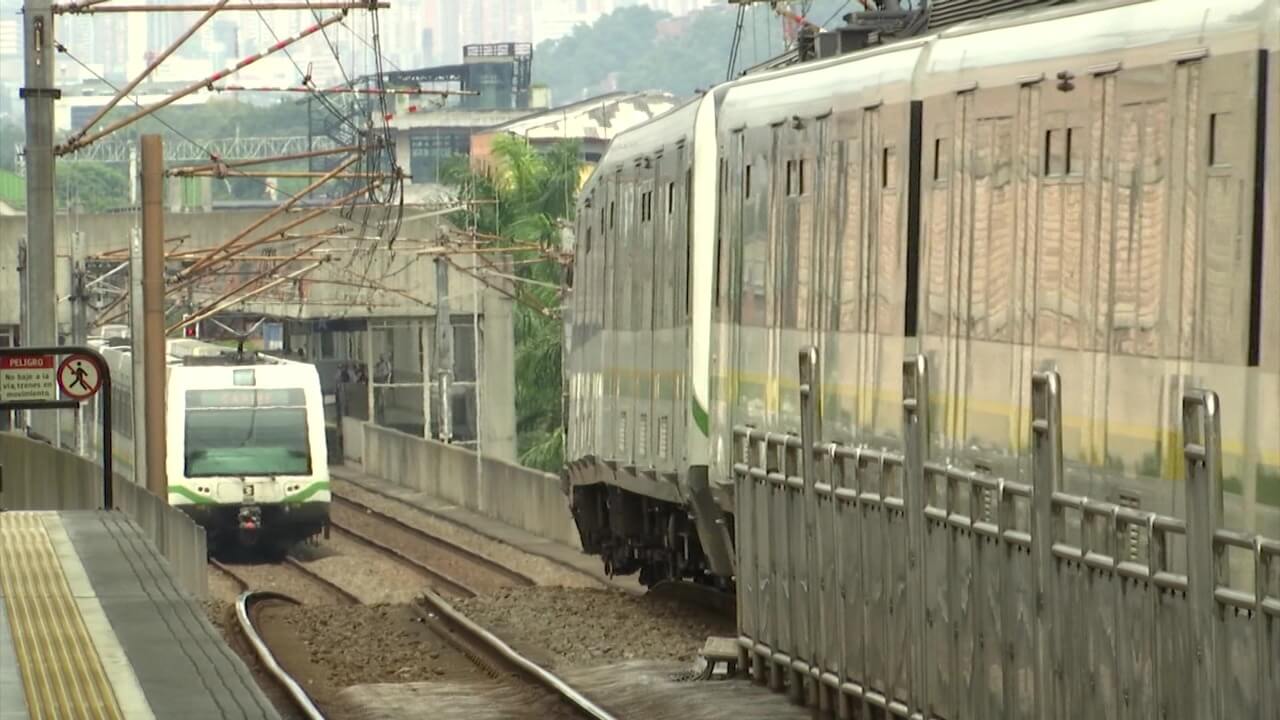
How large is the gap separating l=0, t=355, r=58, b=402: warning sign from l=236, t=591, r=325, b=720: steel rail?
254 cm

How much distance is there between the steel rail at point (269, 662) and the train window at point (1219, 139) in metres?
6.91

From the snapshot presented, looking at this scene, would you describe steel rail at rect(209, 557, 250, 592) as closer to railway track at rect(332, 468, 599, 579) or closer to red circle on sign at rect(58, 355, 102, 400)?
railway track at rect(332, 468, 599, 579)

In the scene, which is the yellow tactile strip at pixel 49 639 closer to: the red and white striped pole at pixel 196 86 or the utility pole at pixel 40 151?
the utility pole at pixel 40 151

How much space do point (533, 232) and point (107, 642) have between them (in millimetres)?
67664

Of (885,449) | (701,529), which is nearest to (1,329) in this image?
(701,529)

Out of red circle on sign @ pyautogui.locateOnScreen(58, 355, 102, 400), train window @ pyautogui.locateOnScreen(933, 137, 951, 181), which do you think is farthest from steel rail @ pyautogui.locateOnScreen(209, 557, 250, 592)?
train window @ pyautogui.locateOnScreen(933, 137, 951, 181)

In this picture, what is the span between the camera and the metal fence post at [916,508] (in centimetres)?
1258

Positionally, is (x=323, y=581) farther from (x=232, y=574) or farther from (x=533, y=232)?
(x=533, y=232)

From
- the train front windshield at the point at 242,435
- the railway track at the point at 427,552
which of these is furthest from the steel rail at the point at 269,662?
the train front windshield at the point at 242,435

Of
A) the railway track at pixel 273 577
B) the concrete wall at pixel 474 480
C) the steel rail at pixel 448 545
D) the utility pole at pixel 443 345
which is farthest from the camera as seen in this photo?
the utility pole at pixel 443 345

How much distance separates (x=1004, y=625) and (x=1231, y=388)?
78.0 inches

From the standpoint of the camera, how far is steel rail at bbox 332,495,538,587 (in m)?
33.5

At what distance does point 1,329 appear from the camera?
7250cm

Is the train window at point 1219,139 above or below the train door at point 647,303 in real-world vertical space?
above
